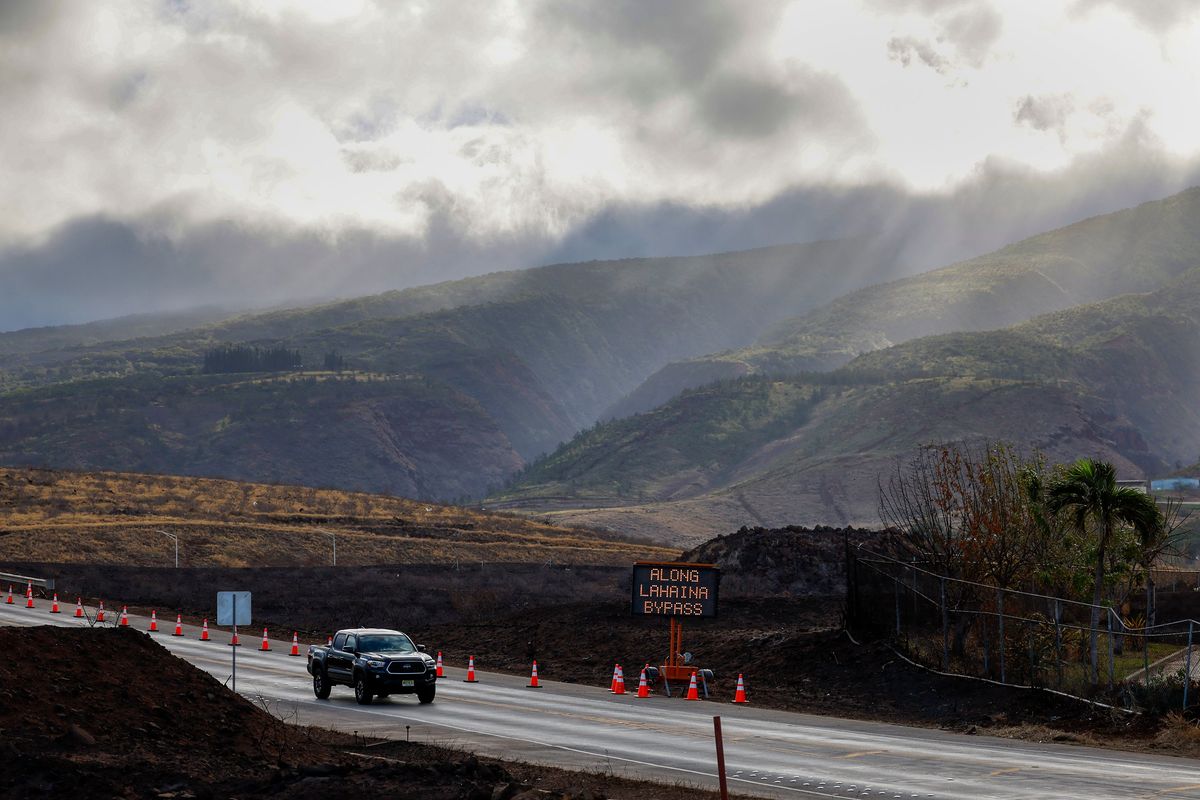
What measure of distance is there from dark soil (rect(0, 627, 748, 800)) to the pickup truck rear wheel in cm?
784

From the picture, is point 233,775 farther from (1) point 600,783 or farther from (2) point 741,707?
(2) point 741,707

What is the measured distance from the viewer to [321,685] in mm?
32594

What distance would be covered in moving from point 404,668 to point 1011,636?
15.0 metres

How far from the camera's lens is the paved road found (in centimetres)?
2150

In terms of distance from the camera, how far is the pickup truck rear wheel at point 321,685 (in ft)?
106

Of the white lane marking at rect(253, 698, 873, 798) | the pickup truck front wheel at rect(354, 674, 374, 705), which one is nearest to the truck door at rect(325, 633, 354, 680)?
the pickup truck front wheel at rect(354, 674, 374, 705)

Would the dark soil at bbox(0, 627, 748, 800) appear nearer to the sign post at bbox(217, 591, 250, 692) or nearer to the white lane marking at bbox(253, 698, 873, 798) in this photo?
the white lane marking at bbox(253, 698, 873, 798)


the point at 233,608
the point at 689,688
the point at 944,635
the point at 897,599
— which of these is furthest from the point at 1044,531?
the point at 233,608

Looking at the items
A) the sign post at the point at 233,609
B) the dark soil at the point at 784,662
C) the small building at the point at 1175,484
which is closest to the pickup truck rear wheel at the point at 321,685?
the sign post at the point at 233,609

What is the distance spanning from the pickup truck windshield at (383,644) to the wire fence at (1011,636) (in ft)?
42.3

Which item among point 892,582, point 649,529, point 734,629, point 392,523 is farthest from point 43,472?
point 892,582

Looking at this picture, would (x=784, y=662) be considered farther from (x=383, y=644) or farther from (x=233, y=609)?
(x=233, y=609)

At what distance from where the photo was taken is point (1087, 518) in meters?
35.4

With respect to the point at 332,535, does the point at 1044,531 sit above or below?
above
